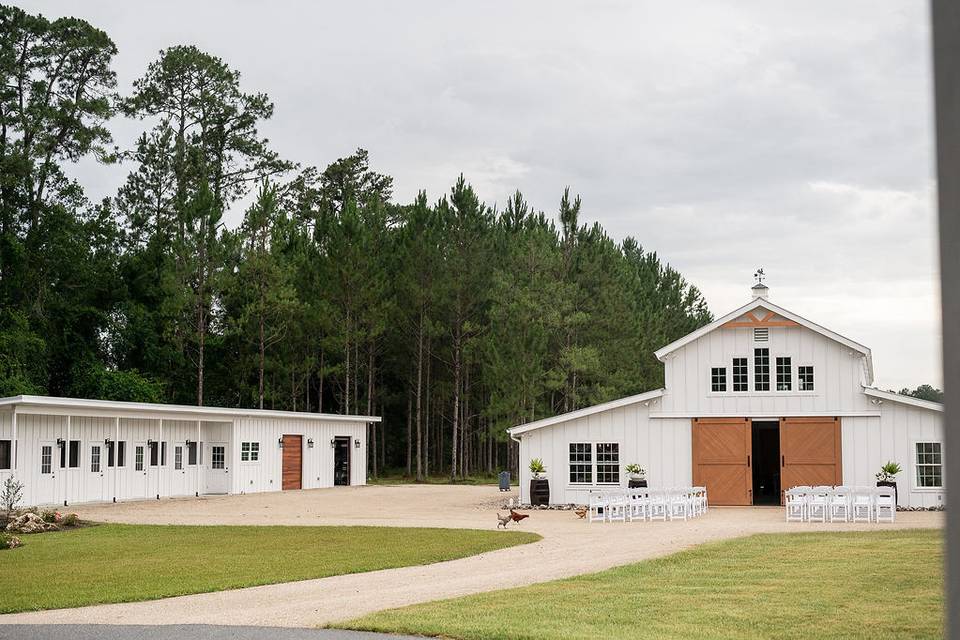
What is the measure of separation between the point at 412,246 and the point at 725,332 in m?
21.9

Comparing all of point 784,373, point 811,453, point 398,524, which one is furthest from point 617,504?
point 784,373

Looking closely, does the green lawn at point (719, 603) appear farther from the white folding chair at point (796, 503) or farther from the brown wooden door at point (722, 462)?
Result: the brown wooden door at point (722, 462)

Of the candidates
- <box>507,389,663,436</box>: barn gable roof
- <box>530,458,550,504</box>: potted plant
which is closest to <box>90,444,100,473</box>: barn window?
<box>507,389,663,436</box>: barn gable roof

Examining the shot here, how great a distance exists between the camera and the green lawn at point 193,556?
12828 millimetres

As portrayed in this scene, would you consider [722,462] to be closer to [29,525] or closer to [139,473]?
[29,525]

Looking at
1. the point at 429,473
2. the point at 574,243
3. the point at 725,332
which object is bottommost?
the point at 429,473

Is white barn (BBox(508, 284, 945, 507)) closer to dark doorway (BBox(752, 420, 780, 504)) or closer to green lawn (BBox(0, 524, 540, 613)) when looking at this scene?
green lawn (BBox(0, 524, 540, 613))

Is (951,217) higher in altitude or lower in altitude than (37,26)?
lower

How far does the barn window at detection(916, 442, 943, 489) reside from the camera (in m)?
25.2

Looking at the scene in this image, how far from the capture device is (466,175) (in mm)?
48656

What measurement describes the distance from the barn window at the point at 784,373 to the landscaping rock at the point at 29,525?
56.4 feet

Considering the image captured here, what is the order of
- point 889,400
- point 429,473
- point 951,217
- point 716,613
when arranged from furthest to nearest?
point 429,473
point 889,400
point 716,613
point 951,217

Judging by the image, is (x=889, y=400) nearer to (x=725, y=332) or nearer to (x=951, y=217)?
(x=725, y=332)

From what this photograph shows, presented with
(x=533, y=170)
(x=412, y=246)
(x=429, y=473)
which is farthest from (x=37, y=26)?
(x=429, y=473)
